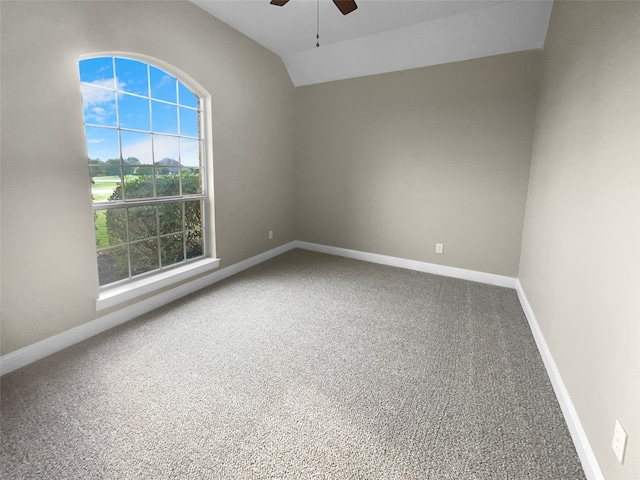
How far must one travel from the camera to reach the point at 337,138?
4418 mm

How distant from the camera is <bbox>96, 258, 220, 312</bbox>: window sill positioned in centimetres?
253

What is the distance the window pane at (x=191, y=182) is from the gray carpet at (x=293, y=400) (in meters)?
1.20

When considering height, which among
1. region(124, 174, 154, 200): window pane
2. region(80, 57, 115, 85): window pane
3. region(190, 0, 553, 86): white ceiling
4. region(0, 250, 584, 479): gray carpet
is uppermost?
region(190, 0, 553, 86): white ceiling

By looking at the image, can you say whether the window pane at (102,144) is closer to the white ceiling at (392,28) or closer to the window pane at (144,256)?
the window pane at (144,256)

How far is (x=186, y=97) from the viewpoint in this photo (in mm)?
3154

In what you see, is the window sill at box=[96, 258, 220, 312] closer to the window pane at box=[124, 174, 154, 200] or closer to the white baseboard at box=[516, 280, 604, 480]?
the window pane at box=[124, 174, 154, 200]

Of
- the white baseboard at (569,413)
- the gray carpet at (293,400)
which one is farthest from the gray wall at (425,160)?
the white baseboard at (569,413)

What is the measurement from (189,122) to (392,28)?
234 centimetres

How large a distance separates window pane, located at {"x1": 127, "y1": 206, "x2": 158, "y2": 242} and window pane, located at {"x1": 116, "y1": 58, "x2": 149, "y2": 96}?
99 cm

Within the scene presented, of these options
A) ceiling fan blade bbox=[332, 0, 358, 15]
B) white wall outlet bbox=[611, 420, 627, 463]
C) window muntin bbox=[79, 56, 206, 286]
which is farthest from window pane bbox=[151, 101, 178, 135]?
white wall outlet bbox=[611, 420, 627, 463]

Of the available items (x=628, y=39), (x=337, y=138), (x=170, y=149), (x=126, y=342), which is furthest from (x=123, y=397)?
(x=337, y=138)

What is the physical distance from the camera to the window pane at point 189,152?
3170mm

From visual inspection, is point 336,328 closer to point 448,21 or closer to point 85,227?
point 85,227

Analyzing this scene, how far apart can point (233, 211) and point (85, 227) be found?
1573mm
